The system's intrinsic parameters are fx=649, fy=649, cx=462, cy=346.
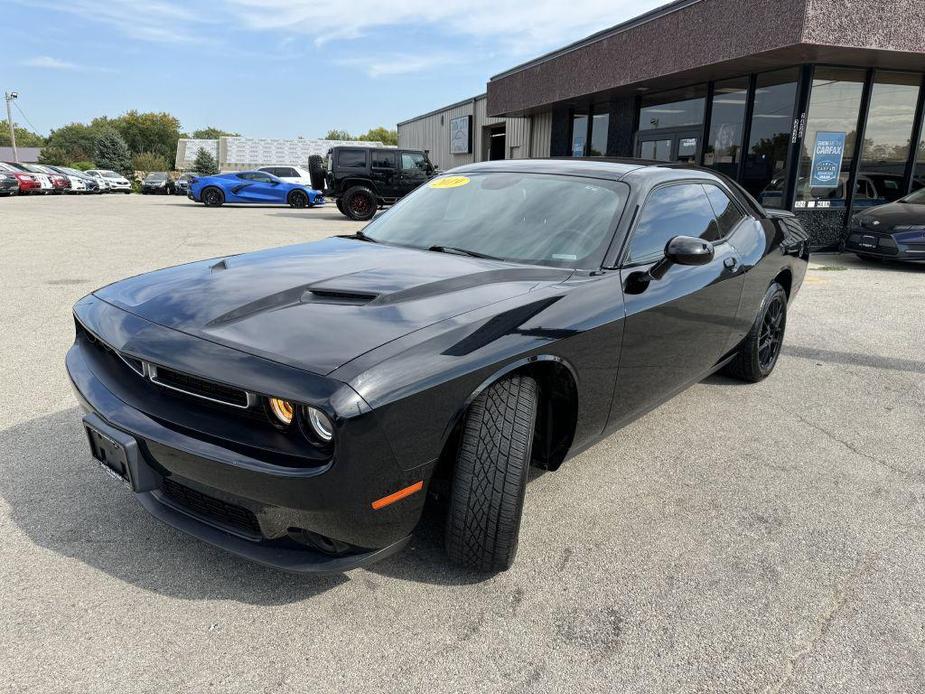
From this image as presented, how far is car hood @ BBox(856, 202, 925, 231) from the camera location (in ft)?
31.6

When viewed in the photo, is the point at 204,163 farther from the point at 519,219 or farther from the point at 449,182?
the point at 519,219

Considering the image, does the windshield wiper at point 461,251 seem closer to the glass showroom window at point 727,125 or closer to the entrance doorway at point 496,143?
the glass showroom window at point 727,125

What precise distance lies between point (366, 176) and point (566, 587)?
16.8 meters

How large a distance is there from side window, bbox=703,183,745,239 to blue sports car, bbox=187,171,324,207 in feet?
67.2

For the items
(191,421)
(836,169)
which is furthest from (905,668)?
(836,169)

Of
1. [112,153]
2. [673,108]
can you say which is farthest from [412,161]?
[112,153]

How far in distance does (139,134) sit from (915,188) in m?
106

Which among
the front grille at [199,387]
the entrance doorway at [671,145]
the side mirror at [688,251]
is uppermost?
the entrance doorway at [671,145]

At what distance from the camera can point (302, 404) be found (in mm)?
1785

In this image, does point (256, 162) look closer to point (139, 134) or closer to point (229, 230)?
point (229, 230)

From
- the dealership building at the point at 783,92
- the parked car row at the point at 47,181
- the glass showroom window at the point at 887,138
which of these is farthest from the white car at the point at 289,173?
the glass showroom window at the point at 887,138

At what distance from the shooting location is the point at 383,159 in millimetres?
18000

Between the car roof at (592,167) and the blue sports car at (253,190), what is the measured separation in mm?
20425

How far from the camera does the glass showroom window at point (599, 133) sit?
639 inches
